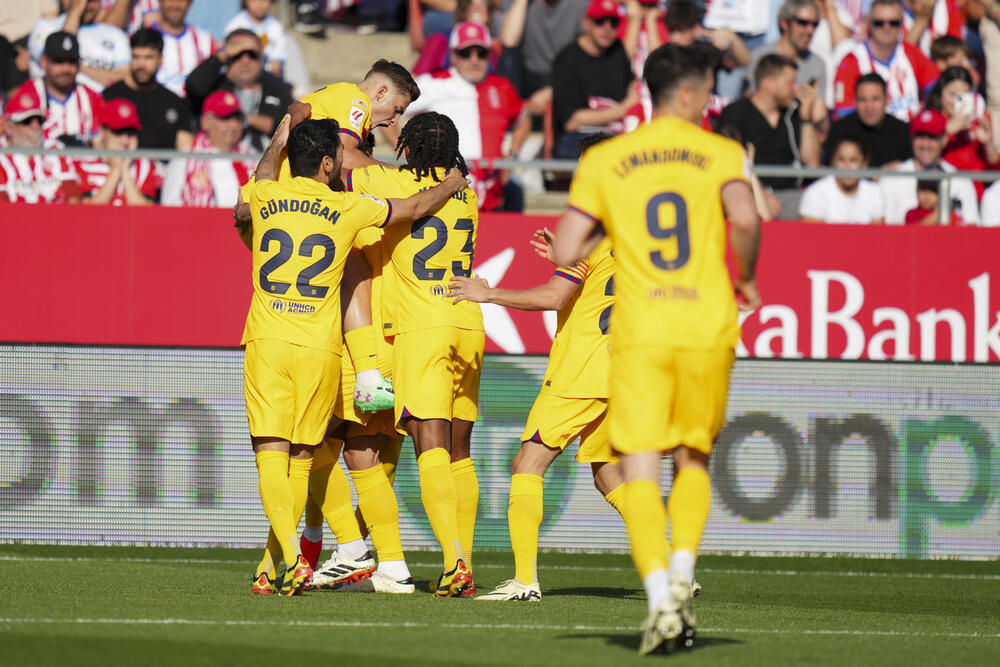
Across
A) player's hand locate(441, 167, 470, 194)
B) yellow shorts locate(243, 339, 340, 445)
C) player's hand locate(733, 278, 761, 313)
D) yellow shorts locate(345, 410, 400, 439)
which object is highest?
player's hand locate(441, 167, 470, 194)

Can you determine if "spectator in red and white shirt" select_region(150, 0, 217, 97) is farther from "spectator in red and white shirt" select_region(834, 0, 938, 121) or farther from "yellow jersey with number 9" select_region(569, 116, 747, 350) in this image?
"yellow jersey with number 9" select_region(569, 116, 747, 350)

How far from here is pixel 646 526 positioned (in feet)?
18.6

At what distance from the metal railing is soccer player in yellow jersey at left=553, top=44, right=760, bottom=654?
6.23 meters

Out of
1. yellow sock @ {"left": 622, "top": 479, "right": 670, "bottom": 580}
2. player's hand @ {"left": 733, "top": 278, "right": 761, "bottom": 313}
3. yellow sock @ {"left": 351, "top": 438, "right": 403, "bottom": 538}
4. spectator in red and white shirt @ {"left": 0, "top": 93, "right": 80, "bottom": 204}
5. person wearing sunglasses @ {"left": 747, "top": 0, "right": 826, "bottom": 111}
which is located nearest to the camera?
yellow sock @ {"left": 622, "top": 479, "right": 670, "bottom": 580}

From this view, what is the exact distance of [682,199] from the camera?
5754 mm

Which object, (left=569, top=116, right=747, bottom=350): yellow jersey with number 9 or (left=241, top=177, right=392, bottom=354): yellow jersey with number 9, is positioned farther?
(left=241, top=177, right=392, bottom=354): yellow jersey with number 9

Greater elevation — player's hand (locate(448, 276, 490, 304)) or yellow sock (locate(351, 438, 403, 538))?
player's hand (locate(448, 276, 490, 304))

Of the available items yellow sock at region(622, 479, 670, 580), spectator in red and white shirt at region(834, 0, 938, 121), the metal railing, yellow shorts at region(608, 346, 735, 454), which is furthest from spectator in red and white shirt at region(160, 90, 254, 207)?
yellow sock at region(622, 479, 670, 580)

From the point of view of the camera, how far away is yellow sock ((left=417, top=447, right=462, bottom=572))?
8.06 m

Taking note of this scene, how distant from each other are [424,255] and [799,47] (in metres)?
7.81

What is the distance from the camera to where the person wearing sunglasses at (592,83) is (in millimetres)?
13875

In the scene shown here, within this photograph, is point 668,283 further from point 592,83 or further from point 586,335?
point 592,83

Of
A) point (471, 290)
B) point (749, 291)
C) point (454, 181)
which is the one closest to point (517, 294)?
point (471, 290)

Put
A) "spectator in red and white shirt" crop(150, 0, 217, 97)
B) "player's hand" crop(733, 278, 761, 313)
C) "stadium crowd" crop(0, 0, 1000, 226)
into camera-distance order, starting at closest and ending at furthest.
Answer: "player's hand" crop(733, 278, 761, 313) < "stadium crowd" crop(0, 0, 1000, 226) < "spectator in red and white shirt" crop(150, 0, 217, 97)
